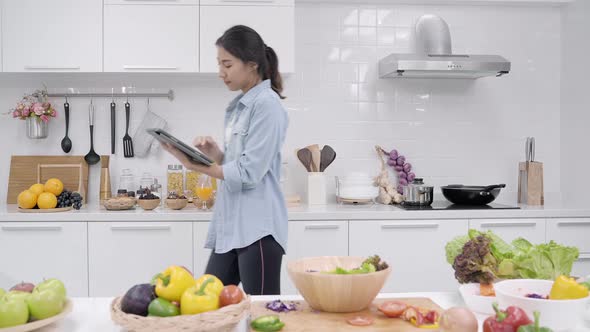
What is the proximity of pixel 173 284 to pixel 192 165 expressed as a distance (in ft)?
2.88

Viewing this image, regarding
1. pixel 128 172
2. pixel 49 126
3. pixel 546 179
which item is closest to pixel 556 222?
pixel 546 179

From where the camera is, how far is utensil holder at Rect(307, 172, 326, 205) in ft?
12.5

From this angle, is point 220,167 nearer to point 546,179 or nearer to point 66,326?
point 66,326

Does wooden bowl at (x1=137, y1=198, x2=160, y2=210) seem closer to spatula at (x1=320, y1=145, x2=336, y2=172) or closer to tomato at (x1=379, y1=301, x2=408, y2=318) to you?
spatula at (x1=320, y1=145, x2=336, y2=172)

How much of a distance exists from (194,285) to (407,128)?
120 inches

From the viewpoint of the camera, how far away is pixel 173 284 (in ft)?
4.47

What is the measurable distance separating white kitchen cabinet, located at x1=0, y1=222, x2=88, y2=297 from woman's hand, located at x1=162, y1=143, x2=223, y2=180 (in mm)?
1446

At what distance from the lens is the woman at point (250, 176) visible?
226 centimetres

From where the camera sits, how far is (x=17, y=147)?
13.2ft

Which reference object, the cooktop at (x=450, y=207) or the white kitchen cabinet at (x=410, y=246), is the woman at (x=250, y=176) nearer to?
the white kitchen cabinet at (x=410, y=246)

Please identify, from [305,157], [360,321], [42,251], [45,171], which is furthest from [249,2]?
[360,321]

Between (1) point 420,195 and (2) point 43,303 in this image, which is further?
(1) point 420,195

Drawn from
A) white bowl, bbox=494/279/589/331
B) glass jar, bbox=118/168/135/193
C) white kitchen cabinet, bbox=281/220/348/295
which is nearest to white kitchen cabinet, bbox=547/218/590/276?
white kitchen cabinet, bbox=281/220/348/295

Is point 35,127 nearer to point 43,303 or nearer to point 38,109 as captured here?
point 38,109
